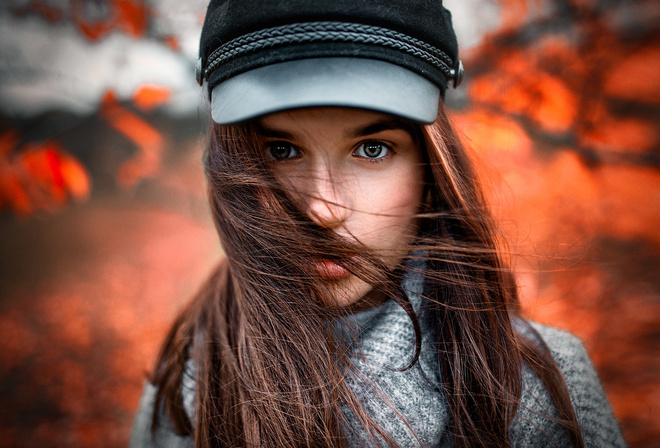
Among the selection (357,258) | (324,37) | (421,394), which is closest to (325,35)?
(324,37)

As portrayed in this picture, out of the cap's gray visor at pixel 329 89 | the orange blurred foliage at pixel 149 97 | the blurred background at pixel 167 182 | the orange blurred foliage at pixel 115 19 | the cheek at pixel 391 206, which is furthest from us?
the orange blurred foliage at pixel 149 97

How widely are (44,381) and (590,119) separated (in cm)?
282

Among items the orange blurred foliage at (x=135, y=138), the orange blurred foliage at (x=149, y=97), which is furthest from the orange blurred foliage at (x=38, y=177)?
the orange blurred foliage at (x=149, y=97)

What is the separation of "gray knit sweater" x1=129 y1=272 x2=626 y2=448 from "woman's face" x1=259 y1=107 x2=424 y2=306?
11 centimetres

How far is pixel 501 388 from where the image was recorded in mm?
781

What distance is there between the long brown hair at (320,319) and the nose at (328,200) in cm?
2

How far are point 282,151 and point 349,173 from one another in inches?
6.0

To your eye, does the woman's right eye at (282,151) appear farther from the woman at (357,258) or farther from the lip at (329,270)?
the lip at (329,270)

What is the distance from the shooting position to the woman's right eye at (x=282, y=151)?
748 mm

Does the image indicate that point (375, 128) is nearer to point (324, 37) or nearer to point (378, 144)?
point (378, 144)

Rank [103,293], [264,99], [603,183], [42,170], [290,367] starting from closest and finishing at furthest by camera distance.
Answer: [264,99] < [290,367] < [603,183] < [42,170] < [103,293]

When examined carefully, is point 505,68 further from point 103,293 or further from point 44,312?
point 44,312

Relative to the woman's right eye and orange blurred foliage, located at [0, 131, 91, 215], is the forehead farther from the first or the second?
orange blurred foliage, located at [0, 131, 91, 215]

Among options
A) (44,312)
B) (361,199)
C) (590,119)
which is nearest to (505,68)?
(590,119)
